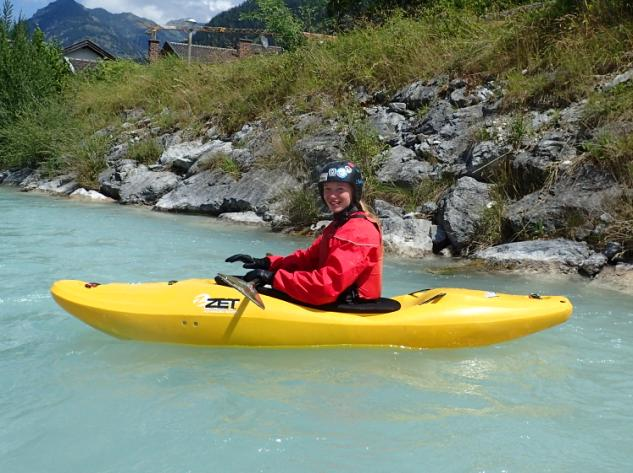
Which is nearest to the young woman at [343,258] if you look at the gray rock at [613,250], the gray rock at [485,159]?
the gray rock at [613,250]

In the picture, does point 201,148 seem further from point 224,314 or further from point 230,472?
point 230,472

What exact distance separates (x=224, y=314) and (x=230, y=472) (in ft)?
4.36

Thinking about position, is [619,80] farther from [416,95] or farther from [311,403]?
[311,403]

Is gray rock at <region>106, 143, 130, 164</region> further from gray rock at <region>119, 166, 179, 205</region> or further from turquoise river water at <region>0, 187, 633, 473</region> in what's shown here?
turquoise river water at <region>0, 187, 633, 473</region>

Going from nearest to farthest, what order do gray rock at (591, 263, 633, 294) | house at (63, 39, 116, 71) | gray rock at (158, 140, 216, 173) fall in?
1. gray rock at (591, 263, 633, 294)
2. gray rock at (158, 140, 216, 173)
3. house at (63, 39, 116, 71)

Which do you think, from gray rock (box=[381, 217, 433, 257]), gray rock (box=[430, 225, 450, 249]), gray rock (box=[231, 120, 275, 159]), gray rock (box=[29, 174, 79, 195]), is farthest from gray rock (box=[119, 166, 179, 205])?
gray rock (box=[430, 225, 450, 249])

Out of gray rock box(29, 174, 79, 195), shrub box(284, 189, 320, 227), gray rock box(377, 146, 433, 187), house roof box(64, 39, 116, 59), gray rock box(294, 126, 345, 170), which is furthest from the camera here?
house roof box(64, 39, 116, 59)

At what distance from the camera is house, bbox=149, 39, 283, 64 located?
15.2m

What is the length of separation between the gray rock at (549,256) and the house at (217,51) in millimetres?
9083

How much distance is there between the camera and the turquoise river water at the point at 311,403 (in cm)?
244

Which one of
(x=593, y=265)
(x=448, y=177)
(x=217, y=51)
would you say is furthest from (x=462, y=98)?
(x=217, y=51)

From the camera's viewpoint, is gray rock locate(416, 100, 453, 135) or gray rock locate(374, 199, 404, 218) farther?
gray rock locate(416, 100, 453, 135)

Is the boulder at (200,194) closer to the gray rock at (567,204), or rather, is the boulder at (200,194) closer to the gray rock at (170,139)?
the gray rock at (170,139)

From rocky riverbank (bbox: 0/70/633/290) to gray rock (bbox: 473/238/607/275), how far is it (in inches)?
0.5
